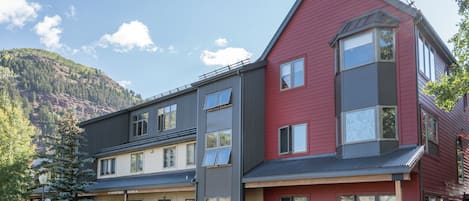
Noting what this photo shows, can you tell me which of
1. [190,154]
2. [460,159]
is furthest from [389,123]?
[190,154]

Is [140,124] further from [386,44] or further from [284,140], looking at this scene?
[386,44]

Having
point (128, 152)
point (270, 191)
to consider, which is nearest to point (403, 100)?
point (270, 191)

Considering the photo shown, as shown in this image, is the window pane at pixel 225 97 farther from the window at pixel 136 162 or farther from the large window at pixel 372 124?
the window at pixel 136 162

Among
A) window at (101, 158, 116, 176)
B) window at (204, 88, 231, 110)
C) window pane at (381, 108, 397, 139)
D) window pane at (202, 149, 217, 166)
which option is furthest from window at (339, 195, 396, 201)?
window at (101, 158, 116, 176)

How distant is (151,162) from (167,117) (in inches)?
124

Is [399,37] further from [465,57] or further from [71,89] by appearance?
[71,89]

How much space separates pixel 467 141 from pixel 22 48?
181 m

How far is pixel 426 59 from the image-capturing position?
18.4m

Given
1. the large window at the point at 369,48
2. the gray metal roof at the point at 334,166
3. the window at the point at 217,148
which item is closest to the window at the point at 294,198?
the gray metal roof at the point at 334,166

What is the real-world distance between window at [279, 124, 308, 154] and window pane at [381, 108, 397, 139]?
3.73 meters

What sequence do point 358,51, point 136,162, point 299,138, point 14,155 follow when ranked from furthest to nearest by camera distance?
1. point 14,155
2. point 136,162
3. point 299,138
4. point 358,51

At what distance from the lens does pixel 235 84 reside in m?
21.7

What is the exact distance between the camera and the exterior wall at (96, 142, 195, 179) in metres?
26.1

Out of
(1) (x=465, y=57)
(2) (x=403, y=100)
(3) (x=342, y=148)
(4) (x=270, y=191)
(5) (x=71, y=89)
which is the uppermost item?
(5) (x=71, y=89)
